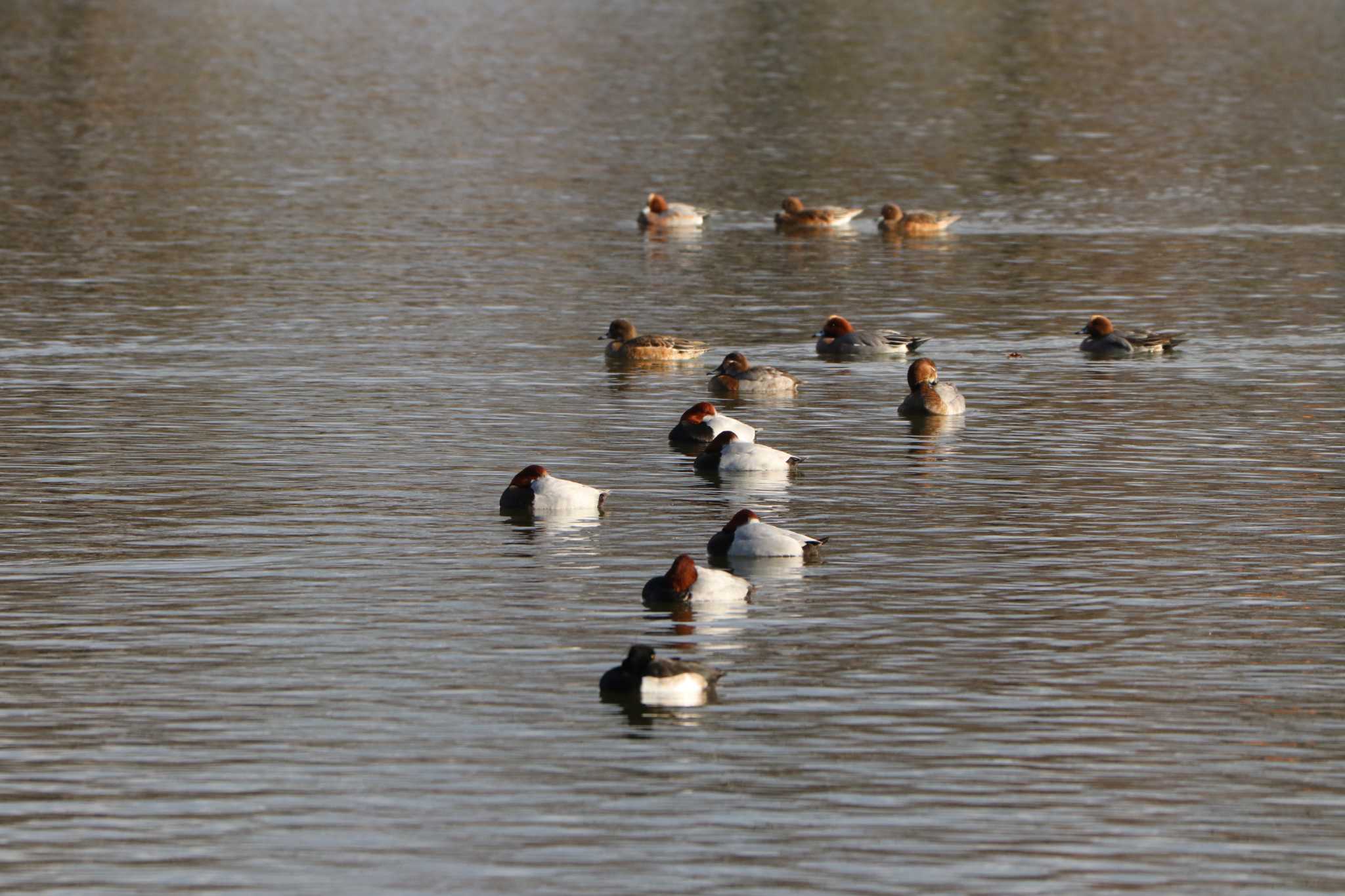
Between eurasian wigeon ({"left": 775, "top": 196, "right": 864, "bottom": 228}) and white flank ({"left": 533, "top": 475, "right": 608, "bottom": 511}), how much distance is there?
2966 centimetres

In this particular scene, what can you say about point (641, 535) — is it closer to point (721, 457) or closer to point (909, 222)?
point (721, 457)

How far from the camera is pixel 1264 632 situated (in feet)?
68.9

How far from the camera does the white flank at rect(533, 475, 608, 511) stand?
A: 2569 cm

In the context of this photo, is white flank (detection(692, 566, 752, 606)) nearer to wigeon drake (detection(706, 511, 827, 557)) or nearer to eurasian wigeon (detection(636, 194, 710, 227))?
wigeon drake (detection(706, 511, 827, 557))

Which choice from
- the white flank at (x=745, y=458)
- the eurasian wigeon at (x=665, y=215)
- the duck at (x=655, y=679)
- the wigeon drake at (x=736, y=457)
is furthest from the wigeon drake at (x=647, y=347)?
the duck at (x=655, y=679)

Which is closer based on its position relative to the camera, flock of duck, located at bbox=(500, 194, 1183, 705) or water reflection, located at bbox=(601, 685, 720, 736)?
water reflection, located at bbox=(601, 685, 720, 736)

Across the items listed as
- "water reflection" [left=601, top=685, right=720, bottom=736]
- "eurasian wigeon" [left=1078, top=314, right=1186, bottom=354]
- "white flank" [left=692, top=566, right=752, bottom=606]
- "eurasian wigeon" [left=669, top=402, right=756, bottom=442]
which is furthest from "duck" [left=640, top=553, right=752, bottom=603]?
"eurasian wigeon" [left=1078, top=314, right=1186, bottom=354]

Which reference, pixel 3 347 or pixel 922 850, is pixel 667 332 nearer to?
pixel 3 347

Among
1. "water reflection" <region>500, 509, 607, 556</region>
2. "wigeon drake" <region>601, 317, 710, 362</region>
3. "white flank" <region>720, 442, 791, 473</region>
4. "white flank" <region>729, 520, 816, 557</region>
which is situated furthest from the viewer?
"wigeon drake" <region>601, 317, 710, 362</region>

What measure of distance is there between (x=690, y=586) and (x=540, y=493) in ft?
15.0

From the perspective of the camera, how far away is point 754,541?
2348 cm

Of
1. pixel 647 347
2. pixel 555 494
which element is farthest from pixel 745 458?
pixel 647 347

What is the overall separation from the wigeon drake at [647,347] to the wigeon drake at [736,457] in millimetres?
8555

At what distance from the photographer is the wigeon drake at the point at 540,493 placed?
25.7m
